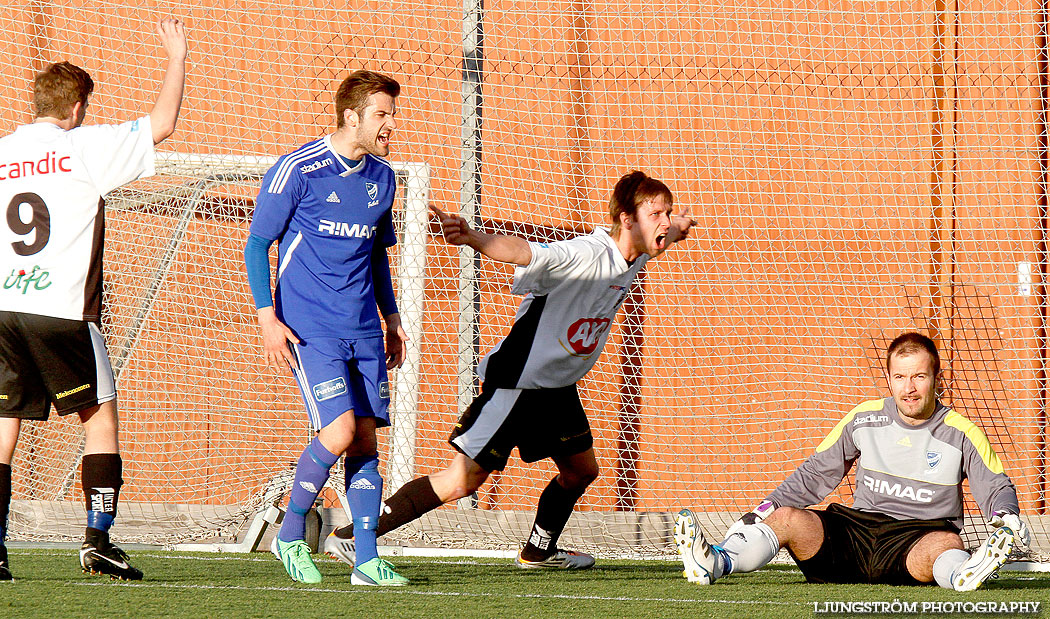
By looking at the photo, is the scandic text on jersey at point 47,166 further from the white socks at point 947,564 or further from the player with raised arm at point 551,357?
the white socks at point 947,564

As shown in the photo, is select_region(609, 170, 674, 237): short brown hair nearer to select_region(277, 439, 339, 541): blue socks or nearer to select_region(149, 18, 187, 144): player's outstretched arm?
select_region(277, 439, 339, 541): blue socks

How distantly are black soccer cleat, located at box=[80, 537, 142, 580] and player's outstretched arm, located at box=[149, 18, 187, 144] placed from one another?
1.37 m

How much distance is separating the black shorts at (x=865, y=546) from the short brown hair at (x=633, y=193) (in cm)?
126

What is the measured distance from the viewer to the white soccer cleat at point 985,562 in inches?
130

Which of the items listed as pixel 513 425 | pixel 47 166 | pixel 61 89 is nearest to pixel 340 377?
pixel 513 425

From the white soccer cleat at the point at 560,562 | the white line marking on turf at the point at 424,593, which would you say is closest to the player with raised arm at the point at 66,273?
the white line marking on turf at the point at 424,593

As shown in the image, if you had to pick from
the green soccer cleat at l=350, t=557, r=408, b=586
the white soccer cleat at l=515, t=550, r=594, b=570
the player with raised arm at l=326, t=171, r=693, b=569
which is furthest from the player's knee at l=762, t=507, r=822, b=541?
the green soccer cleat at l=350, t=557, r=408, b=586

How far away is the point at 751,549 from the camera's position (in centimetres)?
365

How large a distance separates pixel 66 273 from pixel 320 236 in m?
0.86

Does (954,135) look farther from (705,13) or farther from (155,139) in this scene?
(155,139)

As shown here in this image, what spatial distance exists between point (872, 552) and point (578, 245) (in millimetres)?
1459

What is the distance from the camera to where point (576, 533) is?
5.64 metres

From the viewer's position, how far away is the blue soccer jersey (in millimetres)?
3734

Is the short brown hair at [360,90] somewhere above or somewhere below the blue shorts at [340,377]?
above
